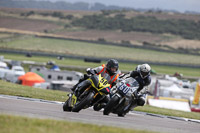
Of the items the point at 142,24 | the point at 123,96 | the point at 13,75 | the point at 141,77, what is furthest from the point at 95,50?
the point at 123,96

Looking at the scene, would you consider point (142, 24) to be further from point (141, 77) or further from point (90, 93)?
point (90, 93)

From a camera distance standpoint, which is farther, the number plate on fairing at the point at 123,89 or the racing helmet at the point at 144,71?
the racing helmet at the point at 144,71

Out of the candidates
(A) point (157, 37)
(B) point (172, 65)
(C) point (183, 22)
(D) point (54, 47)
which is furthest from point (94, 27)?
(B) point (172, 65)

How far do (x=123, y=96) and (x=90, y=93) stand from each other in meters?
0.94

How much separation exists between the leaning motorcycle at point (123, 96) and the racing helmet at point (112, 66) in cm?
40

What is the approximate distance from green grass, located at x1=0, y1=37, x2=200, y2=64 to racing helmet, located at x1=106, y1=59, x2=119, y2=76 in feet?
241

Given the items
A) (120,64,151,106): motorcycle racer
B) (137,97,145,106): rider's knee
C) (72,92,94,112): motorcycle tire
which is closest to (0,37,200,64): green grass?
(120,64,151,106): motorcycle racer

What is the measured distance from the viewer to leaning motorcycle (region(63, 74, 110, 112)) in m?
10.7

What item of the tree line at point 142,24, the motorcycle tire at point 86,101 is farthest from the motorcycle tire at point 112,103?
the tree line at point 142,24

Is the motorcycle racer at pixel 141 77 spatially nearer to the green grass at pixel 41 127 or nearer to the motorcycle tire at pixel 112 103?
the motorcycle tire at pixel 112 103

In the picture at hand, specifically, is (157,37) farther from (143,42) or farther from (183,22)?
(183,22)

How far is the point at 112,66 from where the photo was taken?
11328mm

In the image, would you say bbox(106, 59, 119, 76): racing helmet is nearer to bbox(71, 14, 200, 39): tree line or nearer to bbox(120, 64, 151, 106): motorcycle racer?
bbox(120, 64, 151, 106): motorcycle racer

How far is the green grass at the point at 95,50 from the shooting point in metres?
86.8
